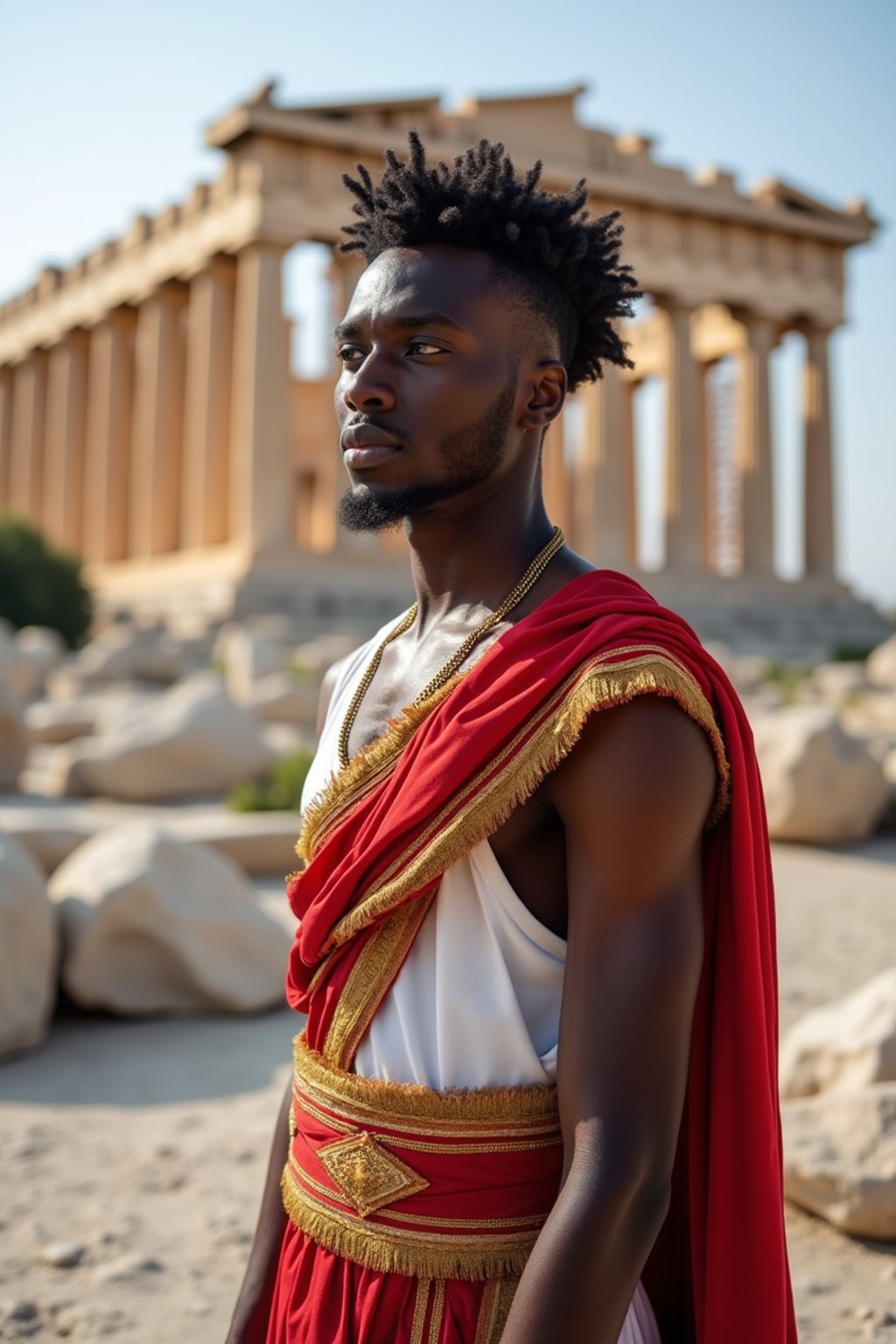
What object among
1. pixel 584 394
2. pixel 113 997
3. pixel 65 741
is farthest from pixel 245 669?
pixel 584 394

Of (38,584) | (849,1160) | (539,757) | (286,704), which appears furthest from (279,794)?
(38,584)

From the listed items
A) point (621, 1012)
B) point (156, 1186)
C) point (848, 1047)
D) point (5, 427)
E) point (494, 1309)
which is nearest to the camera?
point (621, 1012)

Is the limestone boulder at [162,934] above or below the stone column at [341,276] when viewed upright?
below

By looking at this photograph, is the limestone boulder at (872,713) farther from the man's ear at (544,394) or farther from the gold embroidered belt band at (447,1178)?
the gold embroidered belt band at (447,1178)

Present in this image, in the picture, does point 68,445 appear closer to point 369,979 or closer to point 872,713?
point 872,713

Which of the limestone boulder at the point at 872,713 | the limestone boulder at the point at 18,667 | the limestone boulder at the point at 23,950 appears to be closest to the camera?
the limestone boulder at the point at 23,950

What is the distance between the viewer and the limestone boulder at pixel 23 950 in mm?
5480

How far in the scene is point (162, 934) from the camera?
6.02 metres

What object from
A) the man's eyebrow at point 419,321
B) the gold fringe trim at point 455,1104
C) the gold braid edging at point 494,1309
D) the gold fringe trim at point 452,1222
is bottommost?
the gold braid edging at point 494,1309

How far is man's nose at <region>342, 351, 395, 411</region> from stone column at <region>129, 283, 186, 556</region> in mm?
29190

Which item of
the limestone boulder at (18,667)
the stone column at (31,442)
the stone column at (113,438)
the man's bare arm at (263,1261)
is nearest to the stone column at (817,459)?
the stone column at (113,438)

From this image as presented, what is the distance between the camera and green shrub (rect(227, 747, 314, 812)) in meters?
Result: 9.89

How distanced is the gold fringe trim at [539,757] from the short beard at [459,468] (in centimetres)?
43

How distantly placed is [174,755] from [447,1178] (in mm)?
9535
